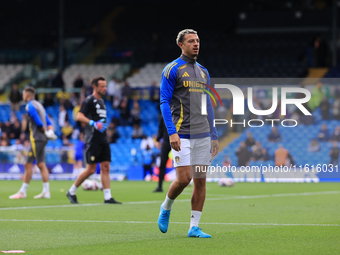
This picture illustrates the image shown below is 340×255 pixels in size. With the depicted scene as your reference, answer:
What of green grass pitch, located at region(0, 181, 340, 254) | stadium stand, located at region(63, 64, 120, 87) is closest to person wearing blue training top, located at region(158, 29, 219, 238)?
green grass pitch, located at region(0, 181, 340, 254)

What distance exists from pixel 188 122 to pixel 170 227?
5.40 feet

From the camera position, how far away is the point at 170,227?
291 inches

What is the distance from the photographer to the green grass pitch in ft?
18.5

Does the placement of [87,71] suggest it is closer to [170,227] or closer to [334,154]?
[334,154]

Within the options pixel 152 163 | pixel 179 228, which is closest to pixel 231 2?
pixel 152 163

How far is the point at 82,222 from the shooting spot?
7902 millimetres

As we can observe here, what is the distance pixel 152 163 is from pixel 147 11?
16857mm

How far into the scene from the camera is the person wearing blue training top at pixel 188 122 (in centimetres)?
635

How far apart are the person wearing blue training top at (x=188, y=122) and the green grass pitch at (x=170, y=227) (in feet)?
1.36

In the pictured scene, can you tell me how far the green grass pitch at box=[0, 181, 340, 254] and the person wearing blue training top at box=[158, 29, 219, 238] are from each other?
16.3 inches

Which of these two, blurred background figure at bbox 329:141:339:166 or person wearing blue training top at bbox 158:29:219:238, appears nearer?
person wearing blue training top at bbox 158:29:219:238

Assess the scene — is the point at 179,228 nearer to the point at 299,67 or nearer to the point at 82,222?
the point at 82,222

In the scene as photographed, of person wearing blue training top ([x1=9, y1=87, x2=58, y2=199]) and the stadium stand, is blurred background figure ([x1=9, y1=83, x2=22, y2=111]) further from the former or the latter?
person wearing blue training top ([x1=9, y1=87, x2=58, y2=199])

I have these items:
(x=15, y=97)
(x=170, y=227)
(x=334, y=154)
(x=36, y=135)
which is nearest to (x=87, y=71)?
(x=15, y=97)
